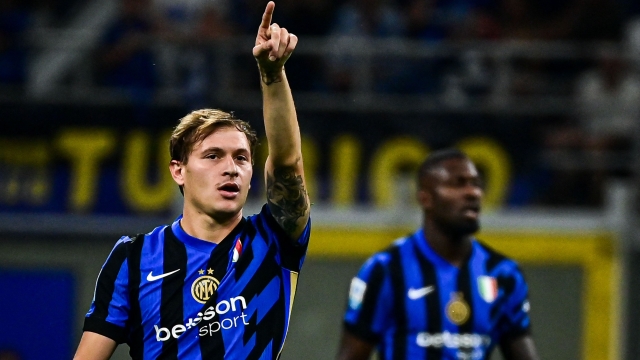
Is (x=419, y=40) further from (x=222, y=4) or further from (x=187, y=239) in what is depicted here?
(x=187, y=239)

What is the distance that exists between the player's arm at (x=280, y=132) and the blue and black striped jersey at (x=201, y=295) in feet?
0.27

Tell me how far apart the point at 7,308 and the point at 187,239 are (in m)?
5.74

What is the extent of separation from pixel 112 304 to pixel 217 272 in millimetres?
361

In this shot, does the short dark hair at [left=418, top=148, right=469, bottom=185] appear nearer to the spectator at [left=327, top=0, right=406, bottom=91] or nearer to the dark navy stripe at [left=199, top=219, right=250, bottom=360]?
the dark navy stripe at [left=199, top=219, right=250, bottom=360]

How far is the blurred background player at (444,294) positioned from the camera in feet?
17.9

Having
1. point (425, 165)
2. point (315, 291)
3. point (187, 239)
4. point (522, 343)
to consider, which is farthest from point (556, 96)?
point (187, 239)

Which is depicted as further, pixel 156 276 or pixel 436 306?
pixel 436 306

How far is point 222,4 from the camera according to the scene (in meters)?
9.62

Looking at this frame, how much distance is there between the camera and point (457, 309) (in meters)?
5.54

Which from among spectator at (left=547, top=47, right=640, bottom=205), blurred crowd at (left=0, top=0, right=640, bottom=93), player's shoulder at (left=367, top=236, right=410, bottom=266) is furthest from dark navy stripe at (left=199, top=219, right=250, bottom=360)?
spectator at (left=547, top=47, right=640, bottom=205)

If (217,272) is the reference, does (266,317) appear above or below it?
below

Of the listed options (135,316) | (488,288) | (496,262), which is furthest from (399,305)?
(135,316)

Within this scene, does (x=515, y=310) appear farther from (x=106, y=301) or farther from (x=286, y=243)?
(x=106, y=301)

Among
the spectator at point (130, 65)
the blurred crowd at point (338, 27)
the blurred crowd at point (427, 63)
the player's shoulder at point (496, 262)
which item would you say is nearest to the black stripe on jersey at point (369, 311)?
the player's shoulder at point (496, 262)
